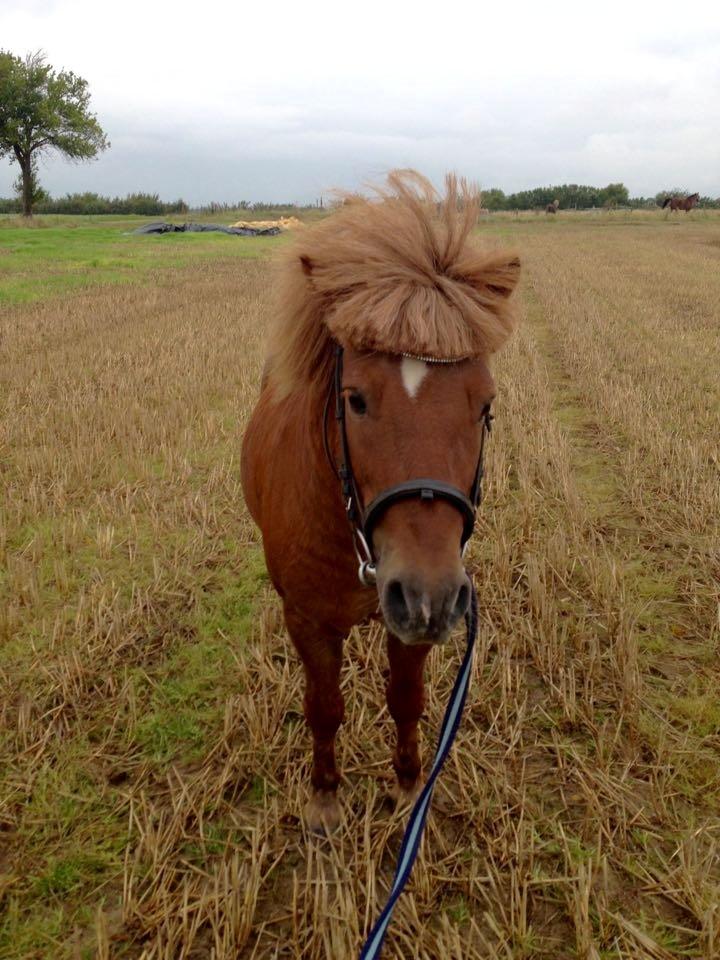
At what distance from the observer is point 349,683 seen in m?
3.41

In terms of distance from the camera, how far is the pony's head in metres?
1.59

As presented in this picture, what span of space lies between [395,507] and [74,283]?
18.0 metres

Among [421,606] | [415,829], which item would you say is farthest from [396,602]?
[415,829]

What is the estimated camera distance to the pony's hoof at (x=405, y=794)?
8.90 feet

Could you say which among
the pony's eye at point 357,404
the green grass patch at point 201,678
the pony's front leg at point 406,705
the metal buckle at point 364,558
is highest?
the pony's eye at point 357,404

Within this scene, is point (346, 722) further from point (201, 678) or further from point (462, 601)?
point (462, 601)

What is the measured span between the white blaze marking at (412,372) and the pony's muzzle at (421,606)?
540 millimetres

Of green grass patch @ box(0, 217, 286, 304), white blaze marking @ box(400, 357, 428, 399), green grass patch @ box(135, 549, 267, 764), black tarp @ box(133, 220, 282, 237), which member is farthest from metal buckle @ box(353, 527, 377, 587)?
black tarp @ box(133, 220, 282, 237)

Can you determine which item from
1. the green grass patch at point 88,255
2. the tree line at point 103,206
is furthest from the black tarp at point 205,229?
the tree line at point 103,206

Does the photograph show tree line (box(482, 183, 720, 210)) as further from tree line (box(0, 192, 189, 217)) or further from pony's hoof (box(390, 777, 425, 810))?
pony's hoof (box(390, 777, 425, 810))

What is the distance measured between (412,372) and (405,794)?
1.99 meters

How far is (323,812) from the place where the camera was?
2633mm

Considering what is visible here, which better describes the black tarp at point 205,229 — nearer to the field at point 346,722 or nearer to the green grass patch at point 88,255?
the green grass patch at point 88,255

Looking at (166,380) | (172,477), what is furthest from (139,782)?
(166,380)
